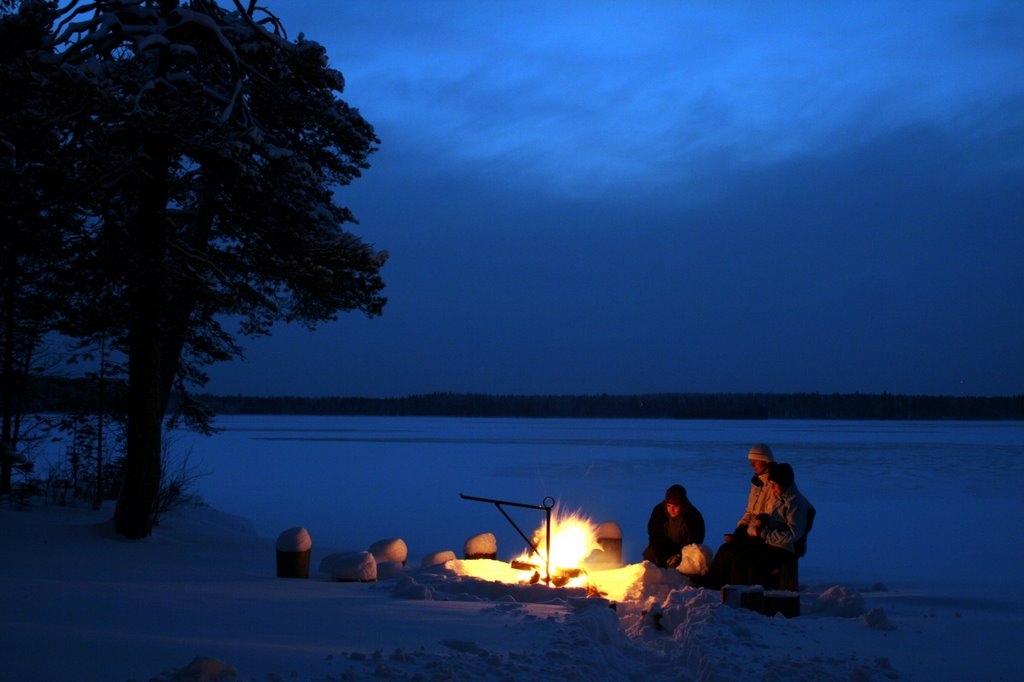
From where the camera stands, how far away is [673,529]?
1010 cm

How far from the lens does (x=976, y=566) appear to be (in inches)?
530

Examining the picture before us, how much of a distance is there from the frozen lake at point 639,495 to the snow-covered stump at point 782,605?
14.6ft

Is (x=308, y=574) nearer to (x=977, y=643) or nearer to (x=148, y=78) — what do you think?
(x=148, y=78)

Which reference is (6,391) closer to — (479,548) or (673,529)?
(479,548)

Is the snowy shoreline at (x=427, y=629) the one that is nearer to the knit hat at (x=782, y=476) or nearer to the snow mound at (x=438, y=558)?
the snow mound at (x=438, y=558)

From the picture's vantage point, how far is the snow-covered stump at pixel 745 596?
8.00 meters

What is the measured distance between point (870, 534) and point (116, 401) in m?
13.4

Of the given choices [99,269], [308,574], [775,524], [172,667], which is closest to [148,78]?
[99,269]

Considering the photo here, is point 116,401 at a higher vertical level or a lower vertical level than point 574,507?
higher

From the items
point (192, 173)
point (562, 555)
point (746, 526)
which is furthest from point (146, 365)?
point (746, 526)

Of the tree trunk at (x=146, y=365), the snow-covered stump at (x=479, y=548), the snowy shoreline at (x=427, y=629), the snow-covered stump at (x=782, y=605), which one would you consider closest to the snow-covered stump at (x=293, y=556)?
the snowy shoreline at (x=427, y=629)

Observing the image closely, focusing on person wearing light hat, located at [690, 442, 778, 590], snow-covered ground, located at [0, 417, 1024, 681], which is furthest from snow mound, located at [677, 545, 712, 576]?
snow-covered ground, located at [0, 417, 1024, 681]

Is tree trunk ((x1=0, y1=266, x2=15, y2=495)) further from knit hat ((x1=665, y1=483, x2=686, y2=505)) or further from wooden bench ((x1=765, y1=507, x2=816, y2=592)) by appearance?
wooden bench ((x1=765, y1=507, x2=816, y2=592))

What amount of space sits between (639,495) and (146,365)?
49.5 feet
